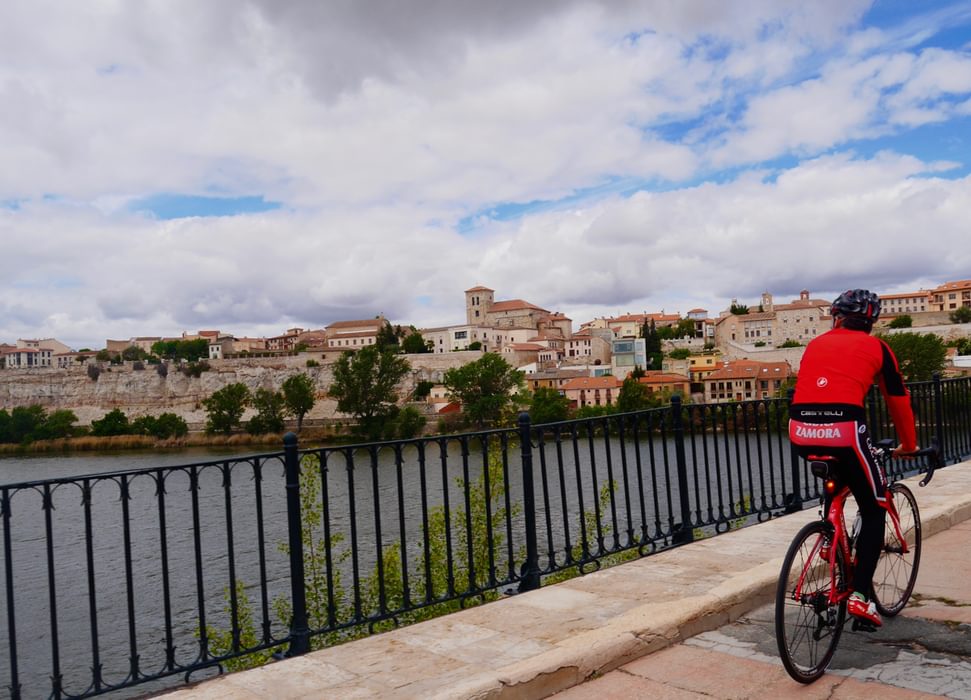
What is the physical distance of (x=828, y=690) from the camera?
3219 millimetres

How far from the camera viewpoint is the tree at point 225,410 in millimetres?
71562

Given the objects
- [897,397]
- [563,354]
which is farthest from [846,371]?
[563,354]

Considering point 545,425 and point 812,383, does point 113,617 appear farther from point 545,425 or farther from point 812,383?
point 812,383

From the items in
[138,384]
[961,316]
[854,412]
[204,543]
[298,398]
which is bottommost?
[204,543]

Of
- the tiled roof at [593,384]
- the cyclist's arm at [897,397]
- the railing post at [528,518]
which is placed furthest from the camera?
the tiled roof at [593,384]

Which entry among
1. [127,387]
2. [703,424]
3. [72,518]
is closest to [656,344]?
[127,387]

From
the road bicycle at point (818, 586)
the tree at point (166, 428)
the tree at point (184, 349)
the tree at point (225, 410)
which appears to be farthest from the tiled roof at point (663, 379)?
the tree at point (184, 349)

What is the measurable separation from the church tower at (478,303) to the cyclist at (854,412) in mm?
136044

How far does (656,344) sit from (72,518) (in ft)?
301

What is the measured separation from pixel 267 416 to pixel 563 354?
192ft

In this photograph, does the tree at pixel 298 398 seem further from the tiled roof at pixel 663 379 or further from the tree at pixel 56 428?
the tiled roof at pixel 663 379

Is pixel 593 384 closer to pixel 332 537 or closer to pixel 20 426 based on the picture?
pixel 20 426

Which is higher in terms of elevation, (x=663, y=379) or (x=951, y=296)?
(x=951, y=296)

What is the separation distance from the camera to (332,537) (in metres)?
11.0
